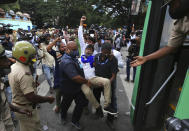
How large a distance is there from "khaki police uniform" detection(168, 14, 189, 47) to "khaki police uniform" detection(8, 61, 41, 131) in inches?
74.0

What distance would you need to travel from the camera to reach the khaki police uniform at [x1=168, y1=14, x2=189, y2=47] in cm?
161

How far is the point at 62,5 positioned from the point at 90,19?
28.4 feet

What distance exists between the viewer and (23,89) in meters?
1.90

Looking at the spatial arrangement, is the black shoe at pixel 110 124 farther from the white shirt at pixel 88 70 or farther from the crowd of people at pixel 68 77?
the white shirt at pixel 88 70

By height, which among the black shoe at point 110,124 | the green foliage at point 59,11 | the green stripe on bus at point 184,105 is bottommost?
the black shoe at point 110,124

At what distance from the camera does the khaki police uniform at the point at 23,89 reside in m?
1.89

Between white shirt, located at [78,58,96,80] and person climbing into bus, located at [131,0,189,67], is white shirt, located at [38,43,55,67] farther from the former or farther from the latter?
person climbing into bus, located at [131,0,189,67]

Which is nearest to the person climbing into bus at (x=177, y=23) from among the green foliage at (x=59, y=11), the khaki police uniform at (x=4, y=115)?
the khaki police uniform at (x=4, y=115)

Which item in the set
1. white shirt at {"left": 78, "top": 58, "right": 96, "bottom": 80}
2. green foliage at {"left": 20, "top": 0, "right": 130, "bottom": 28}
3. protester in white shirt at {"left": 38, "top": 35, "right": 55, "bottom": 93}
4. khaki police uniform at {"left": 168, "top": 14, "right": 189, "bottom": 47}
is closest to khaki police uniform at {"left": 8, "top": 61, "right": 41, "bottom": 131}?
white shirt at {"left": 78, "top": 58, "right": 96, "bottom": 80}

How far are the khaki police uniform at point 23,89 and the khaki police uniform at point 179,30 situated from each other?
1.88 meters

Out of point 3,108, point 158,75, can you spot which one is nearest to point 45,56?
point 3,108

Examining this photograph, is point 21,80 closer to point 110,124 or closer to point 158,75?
point 158,75

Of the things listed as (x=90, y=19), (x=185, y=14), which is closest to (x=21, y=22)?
(x=90, y=19)

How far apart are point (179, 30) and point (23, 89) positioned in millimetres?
2046
